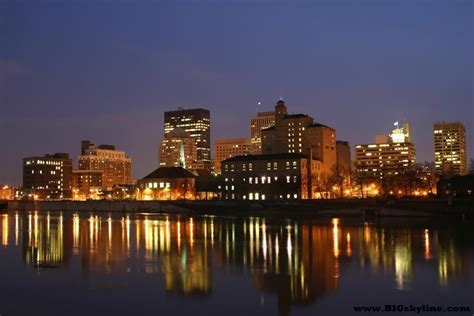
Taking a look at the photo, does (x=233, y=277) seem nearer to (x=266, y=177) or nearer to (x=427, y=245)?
(x=427, y=245)

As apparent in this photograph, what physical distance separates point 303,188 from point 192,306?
13987 centimetres

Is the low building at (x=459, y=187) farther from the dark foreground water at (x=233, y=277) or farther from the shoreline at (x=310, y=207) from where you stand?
the dark foreground water at (x=233, y=277)

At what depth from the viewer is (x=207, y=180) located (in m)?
186

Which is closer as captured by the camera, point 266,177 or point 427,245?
point 427,245

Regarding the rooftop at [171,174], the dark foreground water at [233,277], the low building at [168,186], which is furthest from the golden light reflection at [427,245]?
the rooftop at [171,174]

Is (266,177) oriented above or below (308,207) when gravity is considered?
above

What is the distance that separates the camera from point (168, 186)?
18788 cm

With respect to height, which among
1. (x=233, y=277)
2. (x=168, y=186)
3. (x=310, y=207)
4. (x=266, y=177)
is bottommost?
(x=233, y=277)

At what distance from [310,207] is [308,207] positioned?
1.63 ft

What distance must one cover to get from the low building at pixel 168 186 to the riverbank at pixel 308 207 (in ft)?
80.3

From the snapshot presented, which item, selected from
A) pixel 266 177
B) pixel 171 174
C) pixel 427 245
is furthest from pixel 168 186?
pixel 427 245

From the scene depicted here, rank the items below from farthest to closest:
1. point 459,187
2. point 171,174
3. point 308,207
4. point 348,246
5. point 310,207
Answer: point 171,174 → point 459,187 → point 308,207 → point 310,207 → point 348,246

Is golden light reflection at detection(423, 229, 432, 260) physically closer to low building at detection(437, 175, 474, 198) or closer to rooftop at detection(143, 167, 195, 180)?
low building at detection(437, 175, 474, 198)

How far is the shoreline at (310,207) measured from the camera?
93.2 metres
